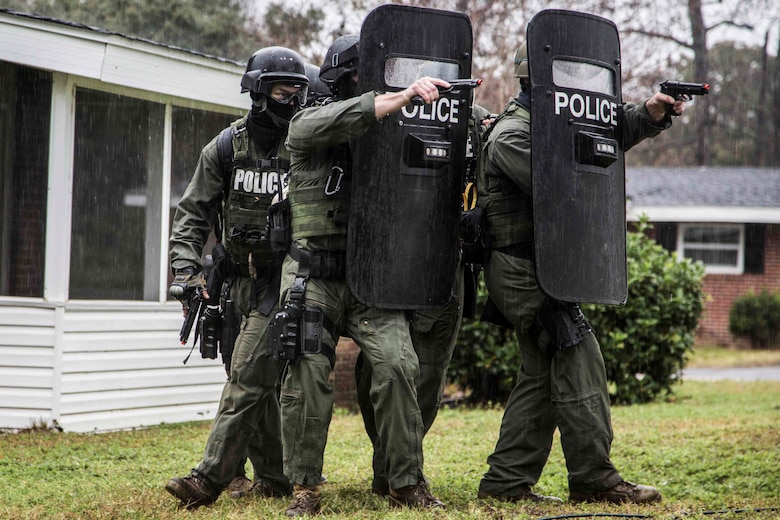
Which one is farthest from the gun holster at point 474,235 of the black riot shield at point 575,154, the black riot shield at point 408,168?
the black riot shield at point 575,154

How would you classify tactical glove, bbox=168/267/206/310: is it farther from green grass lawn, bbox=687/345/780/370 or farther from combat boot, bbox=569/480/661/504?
green grass lawn, bbox=687/345/780/370

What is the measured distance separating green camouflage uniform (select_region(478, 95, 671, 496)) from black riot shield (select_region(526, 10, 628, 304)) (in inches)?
5.2

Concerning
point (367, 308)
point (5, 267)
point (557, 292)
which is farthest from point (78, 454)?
point (557, 292)

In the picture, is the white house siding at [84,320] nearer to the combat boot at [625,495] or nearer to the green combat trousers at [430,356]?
the green combat trousers at [430,356]

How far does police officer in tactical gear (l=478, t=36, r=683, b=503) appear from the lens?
464 centimetres

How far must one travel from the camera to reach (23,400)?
755 cm

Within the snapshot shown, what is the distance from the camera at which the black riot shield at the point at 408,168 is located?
443 centimetres

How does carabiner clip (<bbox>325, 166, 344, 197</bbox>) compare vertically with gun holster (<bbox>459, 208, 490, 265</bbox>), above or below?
above

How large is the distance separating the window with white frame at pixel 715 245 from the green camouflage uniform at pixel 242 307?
1937 centimetres

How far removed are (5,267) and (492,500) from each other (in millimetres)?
5260

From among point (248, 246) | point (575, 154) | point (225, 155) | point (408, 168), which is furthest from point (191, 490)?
point (575, 154)

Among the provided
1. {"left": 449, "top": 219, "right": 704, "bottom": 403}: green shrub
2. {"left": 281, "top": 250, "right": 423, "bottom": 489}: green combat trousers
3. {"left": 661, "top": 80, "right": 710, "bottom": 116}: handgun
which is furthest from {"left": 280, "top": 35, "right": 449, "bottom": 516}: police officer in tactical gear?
{"left": 449, "top": 219, "right": 704, "bottom": 403}: green shrub

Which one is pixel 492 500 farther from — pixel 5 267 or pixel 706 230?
pixel 706 230

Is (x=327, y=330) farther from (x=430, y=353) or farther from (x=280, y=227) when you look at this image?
(x=430, y=353)
